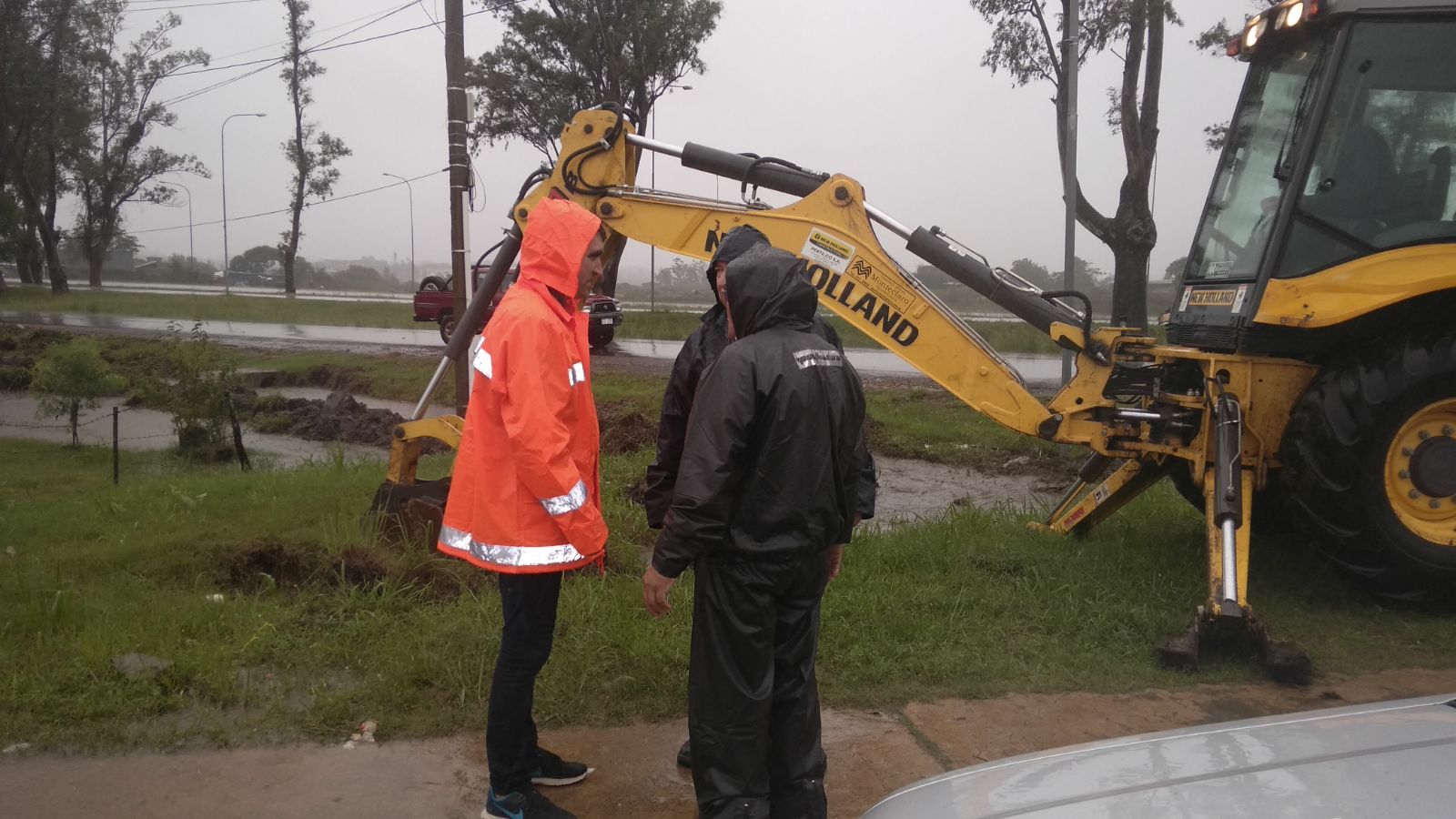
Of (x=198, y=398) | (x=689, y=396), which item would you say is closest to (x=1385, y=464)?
(x=689, y=396)

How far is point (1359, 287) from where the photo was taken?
5.18 meters

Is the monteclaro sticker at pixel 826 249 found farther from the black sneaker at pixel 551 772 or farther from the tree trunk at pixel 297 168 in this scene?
the tree trunk at pixel 297 168

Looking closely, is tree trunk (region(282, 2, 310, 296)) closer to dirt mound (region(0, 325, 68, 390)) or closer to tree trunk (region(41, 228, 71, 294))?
tree trunk (region(41, 228, 71, 294))

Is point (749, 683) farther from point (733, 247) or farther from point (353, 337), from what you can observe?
point (353, 337)

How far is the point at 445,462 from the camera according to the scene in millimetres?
9266

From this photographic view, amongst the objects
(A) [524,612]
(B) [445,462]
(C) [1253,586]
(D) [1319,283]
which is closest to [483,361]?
(A) [524,612]

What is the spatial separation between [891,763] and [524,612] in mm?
1517

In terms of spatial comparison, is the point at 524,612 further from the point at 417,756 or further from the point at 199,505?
the point at 199,505

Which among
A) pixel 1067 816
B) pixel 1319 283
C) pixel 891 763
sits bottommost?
pixel 891 763

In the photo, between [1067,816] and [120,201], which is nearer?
[1067,816]

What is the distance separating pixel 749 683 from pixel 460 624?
2.17 meters

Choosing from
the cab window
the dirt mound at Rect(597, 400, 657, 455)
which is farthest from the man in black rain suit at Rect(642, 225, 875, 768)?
the dirt mound at Rect(597, 400, 657, 455)

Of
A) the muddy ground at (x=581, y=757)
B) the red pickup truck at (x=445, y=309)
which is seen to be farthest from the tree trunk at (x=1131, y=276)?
the muddy ground at (x=581, y=757)

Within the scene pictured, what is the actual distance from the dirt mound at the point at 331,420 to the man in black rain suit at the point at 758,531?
342 inches
